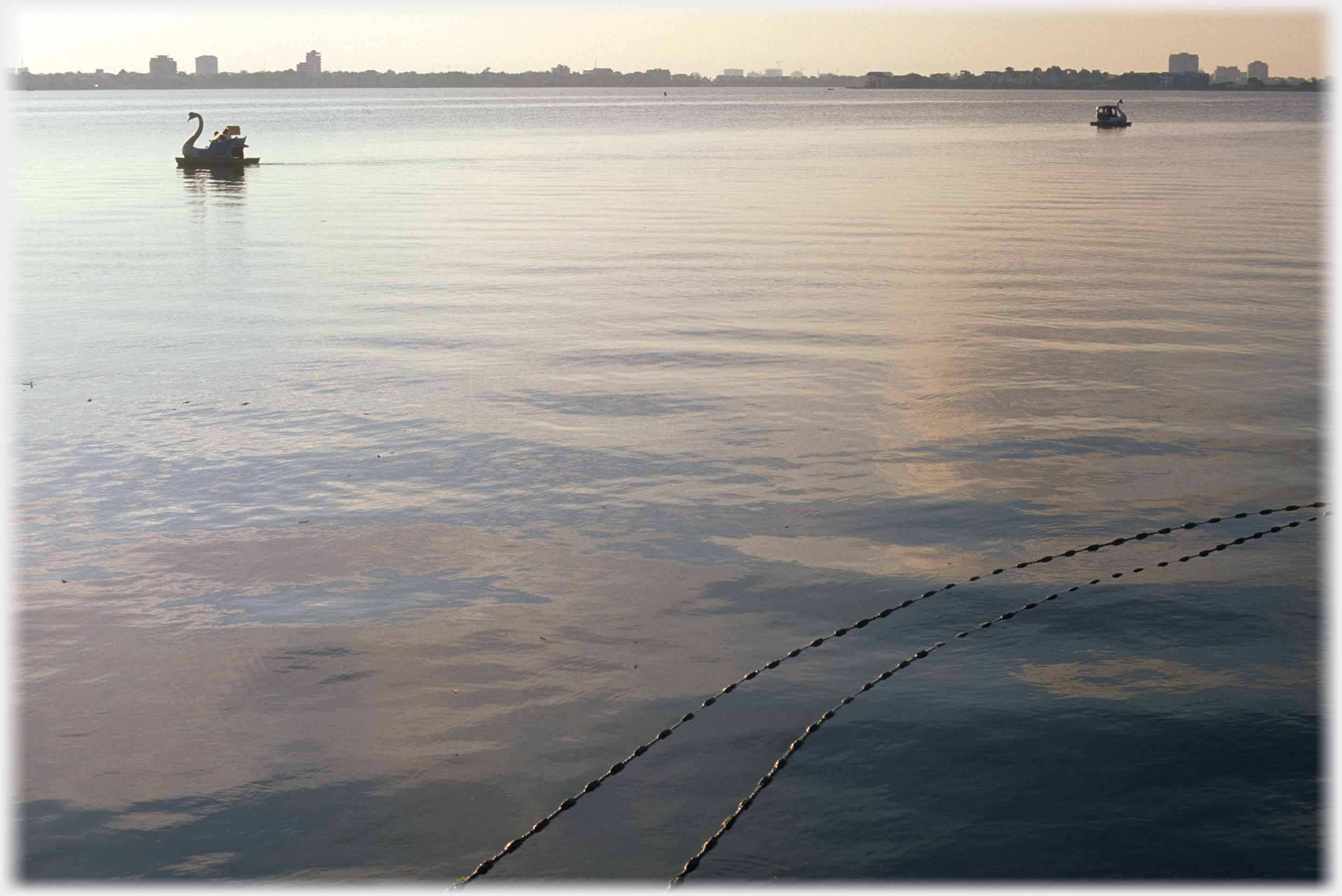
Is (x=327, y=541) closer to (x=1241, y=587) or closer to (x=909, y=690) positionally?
(x=909, y=690)

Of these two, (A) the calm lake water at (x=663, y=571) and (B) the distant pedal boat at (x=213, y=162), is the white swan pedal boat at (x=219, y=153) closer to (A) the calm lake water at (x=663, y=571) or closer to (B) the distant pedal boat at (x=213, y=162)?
(B) the distant pedal boat at (x=213, y=162)

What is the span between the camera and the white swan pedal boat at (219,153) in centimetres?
4756

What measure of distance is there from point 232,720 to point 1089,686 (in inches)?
162

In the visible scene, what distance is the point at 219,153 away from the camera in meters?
47.9

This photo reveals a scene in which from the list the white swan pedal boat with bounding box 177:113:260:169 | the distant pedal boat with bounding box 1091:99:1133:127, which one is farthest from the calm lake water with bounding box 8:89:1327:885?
the distant pedal boat with bounding box 1091:99:1133:127

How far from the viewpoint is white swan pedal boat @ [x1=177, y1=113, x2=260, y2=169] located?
47.6m

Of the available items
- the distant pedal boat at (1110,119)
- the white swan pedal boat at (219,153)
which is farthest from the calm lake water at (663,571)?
the distant pedal boat at (1110,119)

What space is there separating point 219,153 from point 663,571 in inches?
1690

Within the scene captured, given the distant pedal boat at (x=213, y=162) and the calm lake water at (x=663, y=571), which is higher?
the distant pedal boat at (x=213, y=162)

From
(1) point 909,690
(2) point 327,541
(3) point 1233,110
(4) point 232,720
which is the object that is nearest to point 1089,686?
(1) point 909,690

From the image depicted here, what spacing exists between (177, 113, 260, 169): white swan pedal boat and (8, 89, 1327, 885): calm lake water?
88.4 ft

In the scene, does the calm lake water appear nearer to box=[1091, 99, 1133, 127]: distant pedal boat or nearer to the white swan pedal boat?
the white swan pedal boat

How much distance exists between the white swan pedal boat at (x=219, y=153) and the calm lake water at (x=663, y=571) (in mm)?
26935

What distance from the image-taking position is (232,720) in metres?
6.87
